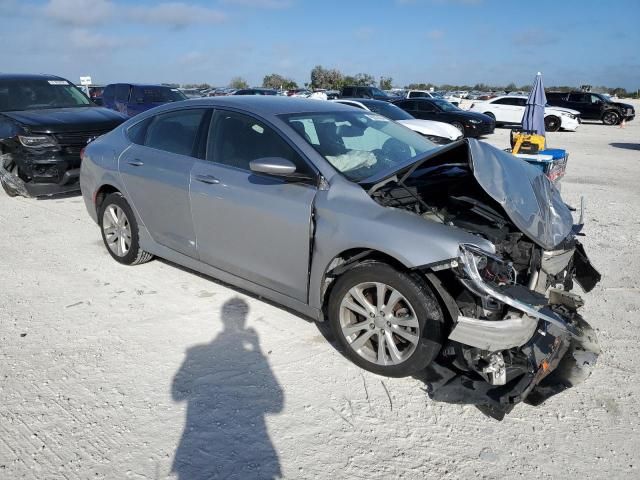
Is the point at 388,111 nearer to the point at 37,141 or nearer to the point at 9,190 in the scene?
the point at 37,141

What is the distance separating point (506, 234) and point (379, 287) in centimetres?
87

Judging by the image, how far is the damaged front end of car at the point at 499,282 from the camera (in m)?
2.73

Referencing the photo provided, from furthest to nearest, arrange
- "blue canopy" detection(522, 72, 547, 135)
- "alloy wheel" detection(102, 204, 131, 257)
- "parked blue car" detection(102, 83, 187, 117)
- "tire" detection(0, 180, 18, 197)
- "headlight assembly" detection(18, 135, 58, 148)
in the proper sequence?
"parked blue car" detection(102, 83, 187, 117) < "blue canopy" detection(522, 72, 547, 135) < "tire" detection(0, 180, 18, 197) < "headlight assembly" detection(18, 135, 58, 148) < "alloy wheel" detection(102, 204, 131, 257)

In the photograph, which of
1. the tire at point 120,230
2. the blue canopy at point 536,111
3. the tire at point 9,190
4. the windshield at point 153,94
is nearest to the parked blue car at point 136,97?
the windshield at point 153,94

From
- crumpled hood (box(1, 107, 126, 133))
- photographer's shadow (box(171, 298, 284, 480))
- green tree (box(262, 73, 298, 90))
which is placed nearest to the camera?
photographer's shadow (box(171, 298, 284, 480))

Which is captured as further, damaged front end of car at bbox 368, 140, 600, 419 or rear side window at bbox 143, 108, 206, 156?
rear side window at bbox 143, 108, 206, 156

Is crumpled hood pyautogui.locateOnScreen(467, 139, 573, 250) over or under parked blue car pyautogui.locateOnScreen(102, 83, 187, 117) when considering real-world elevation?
under

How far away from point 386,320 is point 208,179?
5.85ft

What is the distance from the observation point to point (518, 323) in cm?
271

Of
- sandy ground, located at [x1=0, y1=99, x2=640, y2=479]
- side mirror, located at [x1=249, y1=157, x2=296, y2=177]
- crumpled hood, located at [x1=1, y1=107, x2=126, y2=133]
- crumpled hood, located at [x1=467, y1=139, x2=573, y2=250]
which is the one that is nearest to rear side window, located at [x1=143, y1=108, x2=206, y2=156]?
side mirror, located at [x1=249, y1=157, x2=296, y2=177]

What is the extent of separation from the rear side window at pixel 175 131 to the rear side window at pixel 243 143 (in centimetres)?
22

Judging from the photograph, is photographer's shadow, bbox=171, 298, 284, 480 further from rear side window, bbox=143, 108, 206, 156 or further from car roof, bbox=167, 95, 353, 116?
car roof, bbox=167, 95, 353, 116

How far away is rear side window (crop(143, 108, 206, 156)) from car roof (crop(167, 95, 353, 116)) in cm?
11

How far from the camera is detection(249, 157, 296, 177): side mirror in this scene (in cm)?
327
